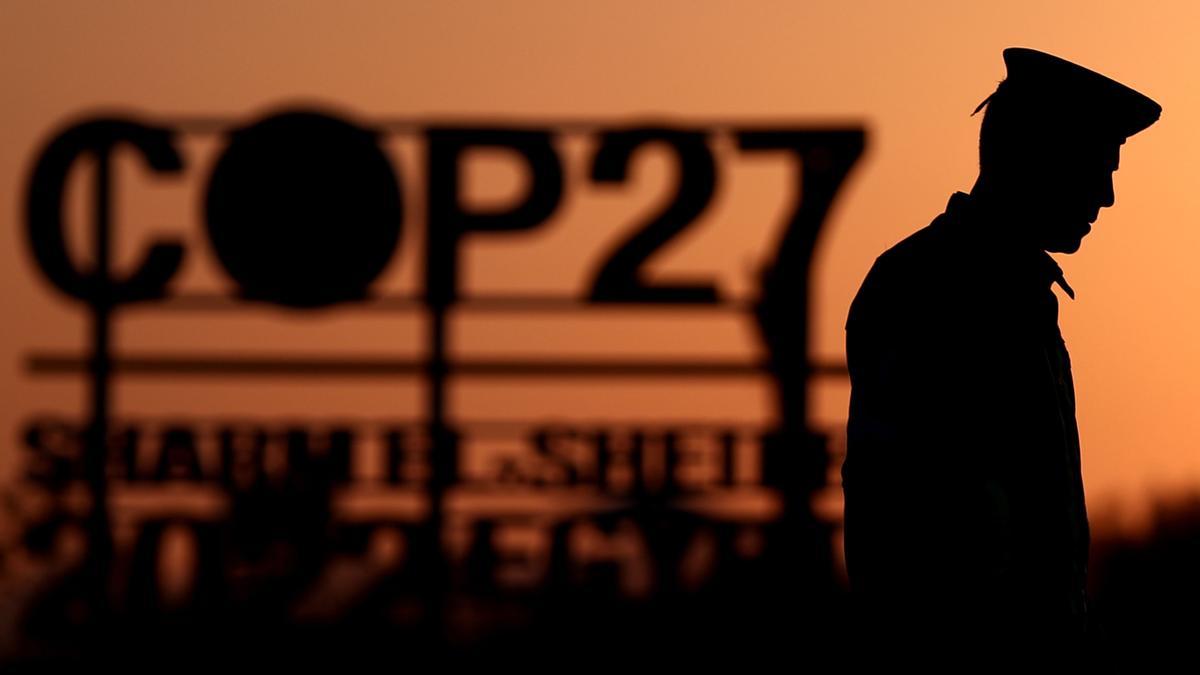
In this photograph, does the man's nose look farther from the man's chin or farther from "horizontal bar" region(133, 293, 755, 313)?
"horizontal bar" region(133, 293, 755, 313)

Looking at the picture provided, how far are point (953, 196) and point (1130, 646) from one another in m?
10.6

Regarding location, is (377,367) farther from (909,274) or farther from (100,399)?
(909,274)

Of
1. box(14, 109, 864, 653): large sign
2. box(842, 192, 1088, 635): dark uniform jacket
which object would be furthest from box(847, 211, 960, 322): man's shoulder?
box(14, 109, 864, 653): large sign

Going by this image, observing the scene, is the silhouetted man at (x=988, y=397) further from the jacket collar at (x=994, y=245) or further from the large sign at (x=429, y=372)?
the large sign at (x=429, y=372)

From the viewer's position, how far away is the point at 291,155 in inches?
469

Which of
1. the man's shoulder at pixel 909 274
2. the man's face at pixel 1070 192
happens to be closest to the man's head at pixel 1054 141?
the man's face at pixel 1070 192

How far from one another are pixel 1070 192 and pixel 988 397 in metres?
0.33

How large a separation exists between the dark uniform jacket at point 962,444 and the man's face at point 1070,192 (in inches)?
1.9

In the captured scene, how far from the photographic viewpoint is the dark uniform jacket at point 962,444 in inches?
92.2

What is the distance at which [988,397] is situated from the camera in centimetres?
247

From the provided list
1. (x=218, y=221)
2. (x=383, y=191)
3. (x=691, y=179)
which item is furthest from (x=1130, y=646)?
(x=218, y=221)

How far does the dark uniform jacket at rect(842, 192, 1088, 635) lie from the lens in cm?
234

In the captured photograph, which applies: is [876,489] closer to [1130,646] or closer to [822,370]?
[822,370]

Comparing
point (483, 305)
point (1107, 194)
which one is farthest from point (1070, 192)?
point (483, 305)
